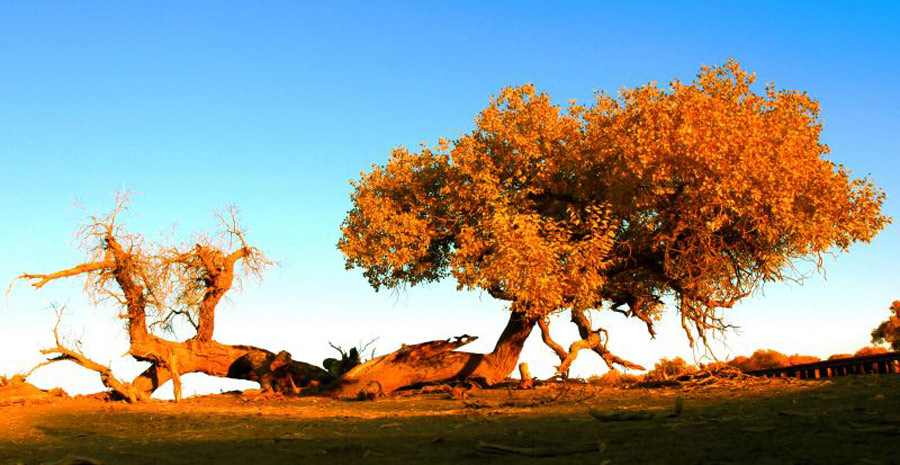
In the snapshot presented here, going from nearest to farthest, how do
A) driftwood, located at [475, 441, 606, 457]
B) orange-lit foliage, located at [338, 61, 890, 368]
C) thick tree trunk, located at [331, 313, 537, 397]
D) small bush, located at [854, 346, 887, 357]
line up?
driftwood, located at [475, 441, 606, 457] → orange-lit foliage, located at [338, 61, 890, 368] → thick tree trunk, located at [331, 313, 537, 397] → small bush, located at [854, 346, 887, 357]

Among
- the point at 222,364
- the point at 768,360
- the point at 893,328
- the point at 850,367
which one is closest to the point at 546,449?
the point at 850,367

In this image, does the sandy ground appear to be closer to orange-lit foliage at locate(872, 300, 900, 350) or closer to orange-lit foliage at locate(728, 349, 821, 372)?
orange-lit foliage at locate(728, 349, 821, 372)

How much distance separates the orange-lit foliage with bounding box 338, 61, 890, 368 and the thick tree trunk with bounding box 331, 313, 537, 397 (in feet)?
8.20

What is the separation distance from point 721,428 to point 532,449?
271 cm

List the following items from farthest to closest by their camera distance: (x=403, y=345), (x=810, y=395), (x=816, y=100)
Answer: (x=403, y=345)
(x=816, y=100)
(x=810, y=395)

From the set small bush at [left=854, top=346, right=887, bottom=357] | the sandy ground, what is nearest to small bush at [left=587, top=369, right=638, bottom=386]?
the sandy ground

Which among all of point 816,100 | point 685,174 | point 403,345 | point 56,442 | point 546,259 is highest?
point 816,100

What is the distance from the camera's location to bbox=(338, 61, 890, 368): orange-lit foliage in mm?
19062

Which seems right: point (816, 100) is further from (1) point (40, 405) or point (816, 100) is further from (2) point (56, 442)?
(1) point (40, 405)

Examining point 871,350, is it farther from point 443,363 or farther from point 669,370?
point 443,363

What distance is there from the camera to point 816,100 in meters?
22.0

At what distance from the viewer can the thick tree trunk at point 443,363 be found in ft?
75.1

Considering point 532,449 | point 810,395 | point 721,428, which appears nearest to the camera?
point 532,449

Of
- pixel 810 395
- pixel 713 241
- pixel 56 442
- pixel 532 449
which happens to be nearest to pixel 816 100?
pixel 713 241
